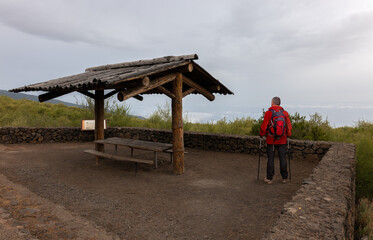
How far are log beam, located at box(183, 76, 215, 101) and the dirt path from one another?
1953 mm

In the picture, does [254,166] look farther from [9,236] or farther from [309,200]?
[9,236]

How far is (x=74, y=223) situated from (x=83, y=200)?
3.73 feet

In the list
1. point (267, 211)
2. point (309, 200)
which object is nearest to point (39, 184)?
point (267, 211)

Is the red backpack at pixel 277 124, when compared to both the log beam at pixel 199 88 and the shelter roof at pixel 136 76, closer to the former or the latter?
the shelter roof at pixel 136 76

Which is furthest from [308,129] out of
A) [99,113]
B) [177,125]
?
[99,113]

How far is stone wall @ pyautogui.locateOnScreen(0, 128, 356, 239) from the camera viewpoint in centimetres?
241

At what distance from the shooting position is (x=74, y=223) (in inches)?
144

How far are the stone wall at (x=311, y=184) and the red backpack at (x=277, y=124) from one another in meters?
0.94

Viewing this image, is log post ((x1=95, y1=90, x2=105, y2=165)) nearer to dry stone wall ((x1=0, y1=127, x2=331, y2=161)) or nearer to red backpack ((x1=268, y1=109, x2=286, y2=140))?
dry stone wall ((x1=0, y1=127, x2=331, y2=161))

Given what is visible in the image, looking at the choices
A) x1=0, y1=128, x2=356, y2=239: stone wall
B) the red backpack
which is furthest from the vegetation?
the red backpack

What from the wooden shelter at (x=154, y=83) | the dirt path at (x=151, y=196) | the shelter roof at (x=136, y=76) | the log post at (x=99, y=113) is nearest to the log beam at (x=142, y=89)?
the wooden shelter at (x=154, y=83)

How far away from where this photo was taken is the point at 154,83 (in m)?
5.97

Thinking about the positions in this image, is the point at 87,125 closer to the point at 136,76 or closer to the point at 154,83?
the point at 154,83

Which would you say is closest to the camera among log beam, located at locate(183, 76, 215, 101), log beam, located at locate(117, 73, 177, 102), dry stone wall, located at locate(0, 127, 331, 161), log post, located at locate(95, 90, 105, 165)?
log beam, located at locate(117, 73, 177, 102)
